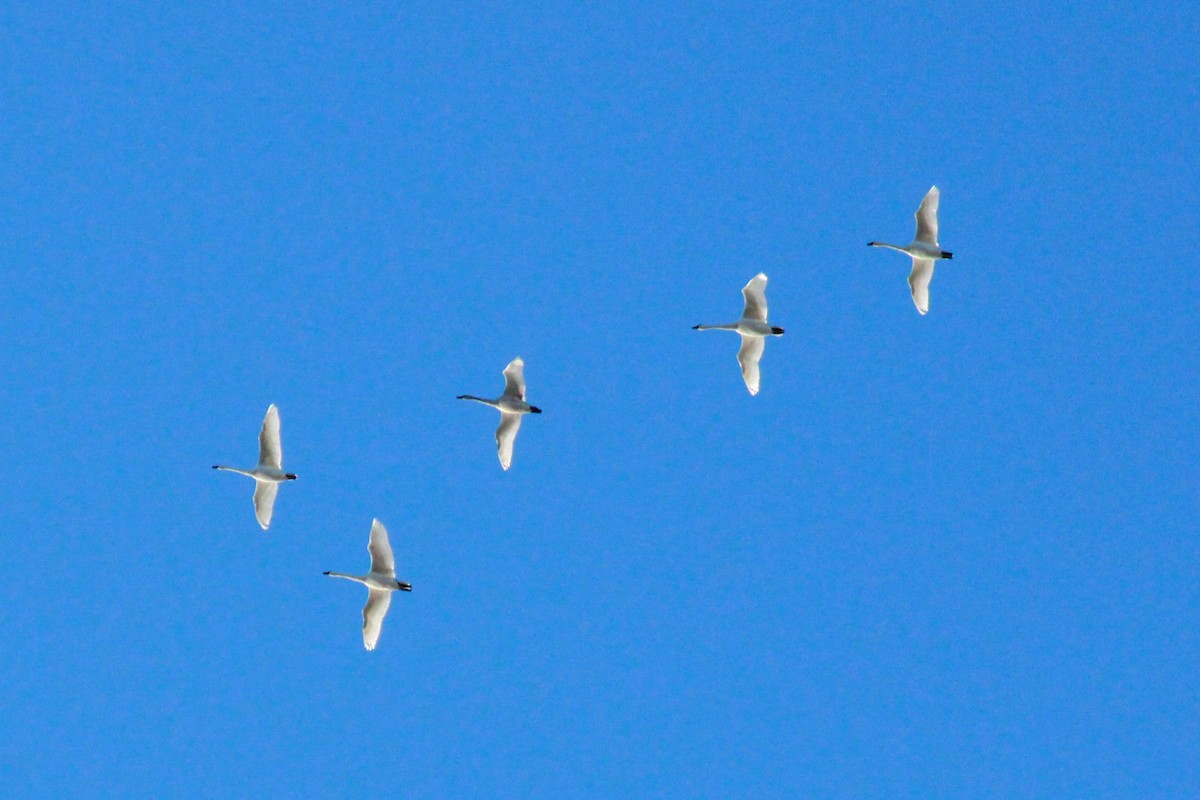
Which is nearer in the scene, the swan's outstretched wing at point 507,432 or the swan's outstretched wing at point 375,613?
the swan's outstretched wing at point 375,613

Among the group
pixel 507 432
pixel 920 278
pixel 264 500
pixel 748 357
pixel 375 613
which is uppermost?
pixel 920 278

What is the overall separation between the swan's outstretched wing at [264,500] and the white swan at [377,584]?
3603mm

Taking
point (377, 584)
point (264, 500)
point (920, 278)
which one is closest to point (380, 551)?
point (377, 584)

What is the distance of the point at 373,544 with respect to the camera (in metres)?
54.6

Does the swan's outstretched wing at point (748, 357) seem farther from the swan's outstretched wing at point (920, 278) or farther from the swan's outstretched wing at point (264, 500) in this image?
the swan's outstretched wing at point (264, 500)

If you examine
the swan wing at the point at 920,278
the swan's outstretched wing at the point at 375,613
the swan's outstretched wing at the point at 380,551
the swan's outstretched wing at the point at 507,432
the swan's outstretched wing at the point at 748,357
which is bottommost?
the swan's outstretched wing at the point at 375,613

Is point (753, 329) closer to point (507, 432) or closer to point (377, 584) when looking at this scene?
point (507, 432)

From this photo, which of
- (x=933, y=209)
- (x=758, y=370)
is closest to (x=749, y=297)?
(x=758, y=370)

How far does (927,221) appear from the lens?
5516 centimetres

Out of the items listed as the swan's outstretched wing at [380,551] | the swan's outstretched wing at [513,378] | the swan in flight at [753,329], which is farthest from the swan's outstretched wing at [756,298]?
the swan's outstretched wing at [380,551]

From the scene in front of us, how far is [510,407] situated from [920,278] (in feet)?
43.5

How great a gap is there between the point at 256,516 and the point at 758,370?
16360 mm

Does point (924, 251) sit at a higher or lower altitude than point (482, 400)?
→ higher

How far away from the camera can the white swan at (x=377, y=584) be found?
54.5 metres
